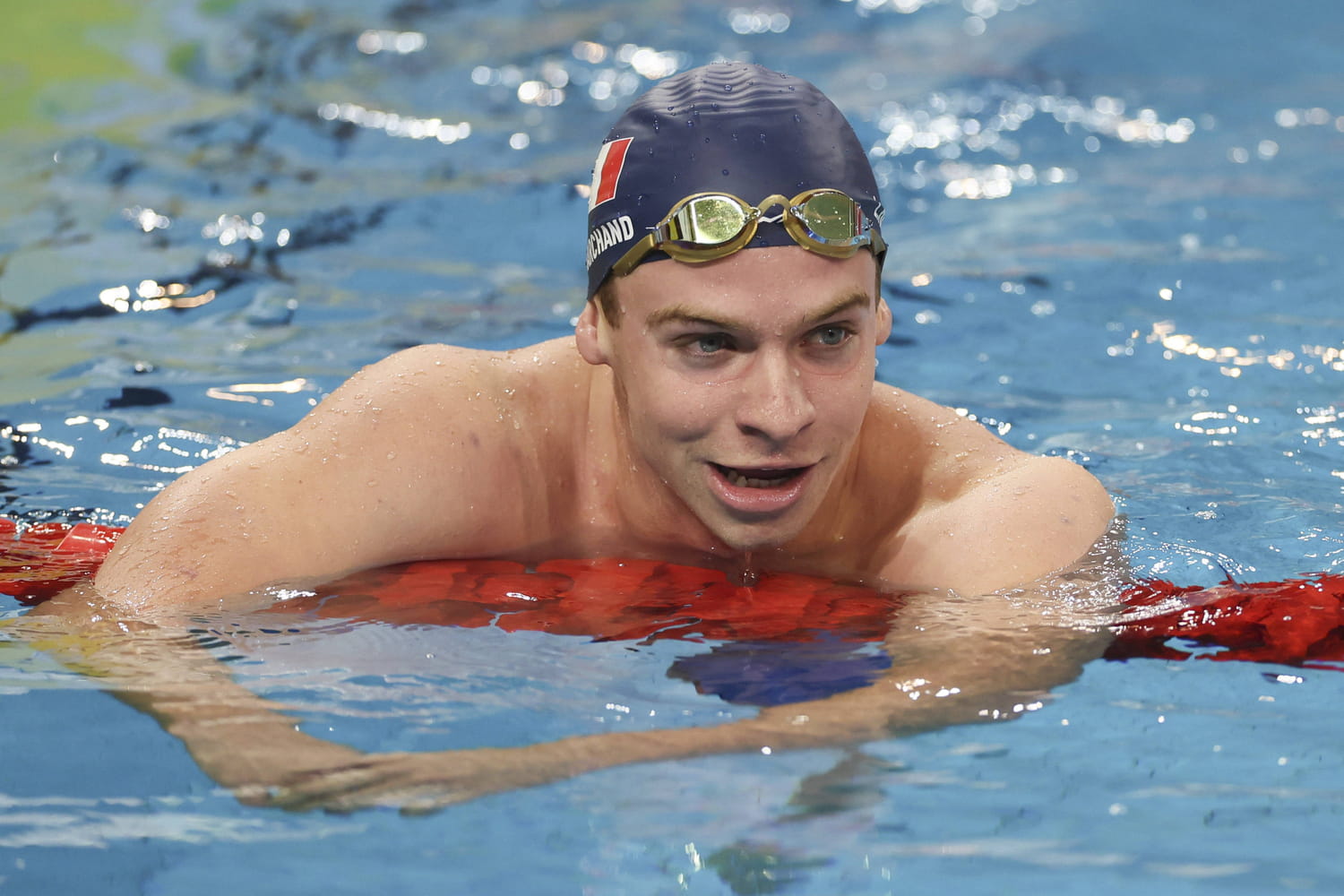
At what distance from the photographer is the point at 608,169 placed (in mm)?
3445

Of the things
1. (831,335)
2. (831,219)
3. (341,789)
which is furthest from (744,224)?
(341,789)

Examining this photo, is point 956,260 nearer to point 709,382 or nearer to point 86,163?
point 709,382

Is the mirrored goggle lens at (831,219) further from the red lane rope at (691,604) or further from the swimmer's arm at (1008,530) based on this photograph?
the red lane rope at (691,604)

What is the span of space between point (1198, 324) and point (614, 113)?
4.84 metres

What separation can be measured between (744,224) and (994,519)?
34.3 inches

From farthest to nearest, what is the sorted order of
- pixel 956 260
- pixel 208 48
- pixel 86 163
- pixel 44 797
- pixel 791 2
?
pixel 791 2
pixel 208 48
pixel 86 163
pixel 956 260
pixel 44 797

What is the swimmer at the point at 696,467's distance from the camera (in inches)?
116

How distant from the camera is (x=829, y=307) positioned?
3121 millimetres

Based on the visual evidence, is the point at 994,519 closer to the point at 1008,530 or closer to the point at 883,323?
the point at 1008,530

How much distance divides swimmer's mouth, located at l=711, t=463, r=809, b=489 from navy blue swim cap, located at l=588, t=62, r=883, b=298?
1.62 ft

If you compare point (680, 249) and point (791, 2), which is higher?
point (791, 2)

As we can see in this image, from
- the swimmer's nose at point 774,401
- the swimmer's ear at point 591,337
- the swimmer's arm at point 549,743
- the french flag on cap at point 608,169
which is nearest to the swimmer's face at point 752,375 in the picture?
the swimmer's nose at point 774,401

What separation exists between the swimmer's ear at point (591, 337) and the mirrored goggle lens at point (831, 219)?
60cm

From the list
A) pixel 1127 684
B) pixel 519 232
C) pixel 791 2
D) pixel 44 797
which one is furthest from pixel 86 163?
pixel 1127 684
